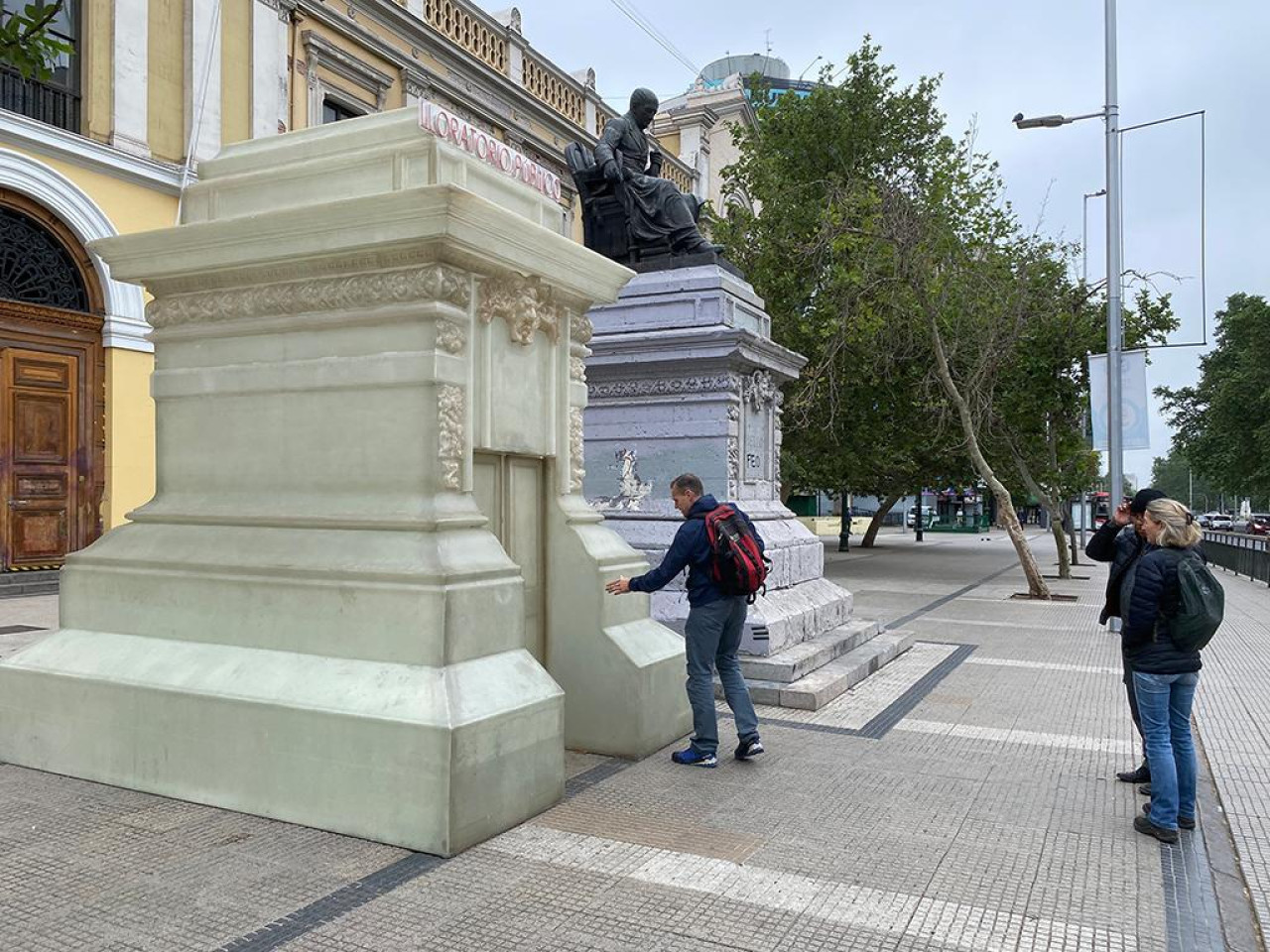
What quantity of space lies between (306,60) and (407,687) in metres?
15.9

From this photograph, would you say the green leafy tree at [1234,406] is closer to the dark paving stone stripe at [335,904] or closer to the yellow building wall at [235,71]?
the yellow building wall at [235,71]

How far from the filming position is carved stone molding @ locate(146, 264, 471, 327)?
4727 mm

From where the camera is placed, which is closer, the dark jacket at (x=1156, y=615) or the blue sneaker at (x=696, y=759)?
the dark jacket at (x=1156, y=615)

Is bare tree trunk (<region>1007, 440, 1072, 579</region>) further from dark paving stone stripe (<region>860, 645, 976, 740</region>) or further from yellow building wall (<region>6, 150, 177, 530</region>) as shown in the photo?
yellow building wall (<region>6, 150, 177, 530</region>)

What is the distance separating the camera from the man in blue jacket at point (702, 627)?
5.45 m

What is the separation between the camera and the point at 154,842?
418 cm

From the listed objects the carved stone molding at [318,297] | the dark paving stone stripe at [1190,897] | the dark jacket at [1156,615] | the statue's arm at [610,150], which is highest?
the statue's arm at [610,150]

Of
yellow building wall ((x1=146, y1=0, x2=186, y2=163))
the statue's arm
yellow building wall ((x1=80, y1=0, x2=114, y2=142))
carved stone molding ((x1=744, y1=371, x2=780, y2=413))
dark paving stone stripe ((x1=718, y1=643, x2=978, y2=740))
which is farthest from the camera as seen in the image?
yellow building wall ((x1=146, y1=0, x2=186, y2=163))

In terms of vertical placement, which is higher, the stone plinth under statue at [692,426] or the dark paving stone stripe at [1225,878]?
the stone plinth under statue at [692,426]

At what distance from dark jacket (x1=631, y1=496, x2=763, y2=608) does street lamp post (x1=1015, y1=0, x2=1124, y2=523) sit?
31.8ft

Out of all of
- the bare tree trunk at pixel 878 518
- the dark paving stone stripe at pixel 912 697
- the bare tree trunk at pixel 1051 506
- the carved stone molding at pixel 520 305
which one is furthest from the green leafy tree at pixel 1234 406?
the carved stone molding at pixel 520 305

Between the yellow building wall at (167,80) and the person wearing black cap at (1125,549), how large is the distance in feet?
47.4

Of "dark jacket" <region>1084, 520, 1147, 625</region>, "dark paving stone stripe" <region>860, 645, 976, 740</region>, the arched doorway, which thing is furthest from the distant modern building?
"dark jacket" <region>1084, 520, 1147, 625</region>

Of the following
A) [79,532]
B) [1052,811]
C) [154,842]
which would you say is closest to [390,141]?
[154,842]
